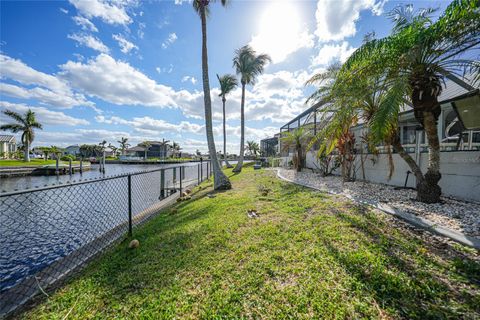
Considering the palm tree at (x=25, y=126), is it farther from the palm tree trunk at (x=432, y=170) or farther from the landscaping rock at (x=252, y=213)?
the palm tree trunk at (x=432, y=170)

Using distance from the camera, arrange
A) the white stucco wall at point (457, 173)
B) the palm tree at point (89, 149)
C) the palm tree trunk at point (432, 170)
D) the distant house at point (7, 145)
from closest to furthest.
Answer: the palm tree trunk at point (432, 170), the white stucco wall at point (457, 173), the distant house at point (7, 145), the palm tree at point (89, 149)

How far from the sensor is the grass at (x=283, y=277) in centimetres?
179

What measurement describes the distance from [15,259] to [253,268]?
179 inches

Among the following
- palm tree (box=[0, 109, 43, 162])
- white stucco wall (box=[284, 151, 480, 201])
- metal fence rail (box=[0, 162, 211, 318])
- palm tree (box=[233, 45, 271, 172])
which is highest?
palm tree (box=[233, 45, 271, 172])

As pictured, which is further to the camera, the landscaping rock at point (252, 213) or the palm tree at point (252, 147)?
the palm tree at point (252, 147)

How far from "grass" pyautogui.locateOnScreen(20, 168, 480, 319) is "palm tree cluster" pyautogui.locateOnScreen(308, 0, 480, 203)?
7.39 feet

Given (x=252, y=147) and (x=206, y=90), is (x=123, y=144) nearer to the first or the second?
(x=252, y=147)

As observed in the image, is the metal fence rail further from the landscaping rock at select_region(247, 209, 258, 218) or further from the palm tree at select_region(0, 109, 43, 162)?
the palm tree at select_region(0, 109, 43, 162)

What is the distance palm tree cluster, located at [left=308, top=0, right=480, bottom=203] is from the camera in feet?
12.6

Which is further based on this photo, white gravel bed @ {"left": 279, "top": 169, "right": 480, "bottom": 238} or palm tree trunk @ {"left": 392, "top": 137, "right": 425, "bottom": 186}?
palm tree trunk @ {"left": 392, "top": 137, "right": 425, "bottom": 186}

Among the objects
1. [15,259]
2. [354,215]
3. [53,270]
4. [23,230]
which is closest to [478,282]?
[354,215]

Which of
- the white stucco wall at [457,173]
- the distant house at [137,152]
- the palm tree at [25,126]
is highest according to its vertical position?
the palm tree at [25,126]

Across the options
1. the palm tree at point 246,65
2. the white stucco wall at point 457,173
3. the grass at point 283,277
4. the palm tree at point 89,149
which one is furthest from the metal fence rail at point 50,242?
the palm tree at point 89,149

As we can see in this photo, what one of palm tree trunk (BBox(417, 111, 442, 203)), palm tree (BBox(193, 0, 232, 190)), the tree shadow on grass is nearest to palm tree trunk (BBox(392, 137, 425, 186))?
palm tree trunk (BBox(417, 111, 442, 203))
